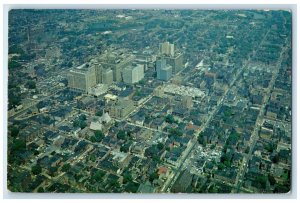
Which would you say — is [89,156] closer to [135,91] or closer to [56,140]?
[56,140]

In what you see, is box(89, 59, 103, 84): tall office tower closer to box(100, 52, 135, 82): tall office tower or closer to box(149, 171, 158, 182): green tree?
box(100, 52, 135, 82): tall office tower

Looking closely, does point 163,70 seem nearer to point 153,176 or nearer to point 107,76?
point 107,76

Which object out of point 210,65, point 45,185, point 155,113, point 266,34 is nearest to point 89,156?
point 45,185

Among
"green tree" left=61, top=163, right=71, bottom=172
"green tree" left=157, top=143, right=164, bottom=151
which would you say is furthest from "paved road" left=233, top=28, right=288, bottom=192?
"green tree" left=61, top=163, right=71, bottom=172

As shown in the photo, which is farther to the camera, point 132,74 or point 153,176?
point 132,74

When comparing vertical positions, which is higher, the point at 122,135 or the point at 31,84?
the point at 31,84

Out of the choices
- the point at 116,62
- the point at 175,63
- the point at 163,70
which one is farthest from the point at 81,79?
the point at 175,63

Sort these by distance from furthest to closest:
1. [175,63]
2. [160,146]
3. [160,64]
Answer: [160,64], [175,63], [160,146]
